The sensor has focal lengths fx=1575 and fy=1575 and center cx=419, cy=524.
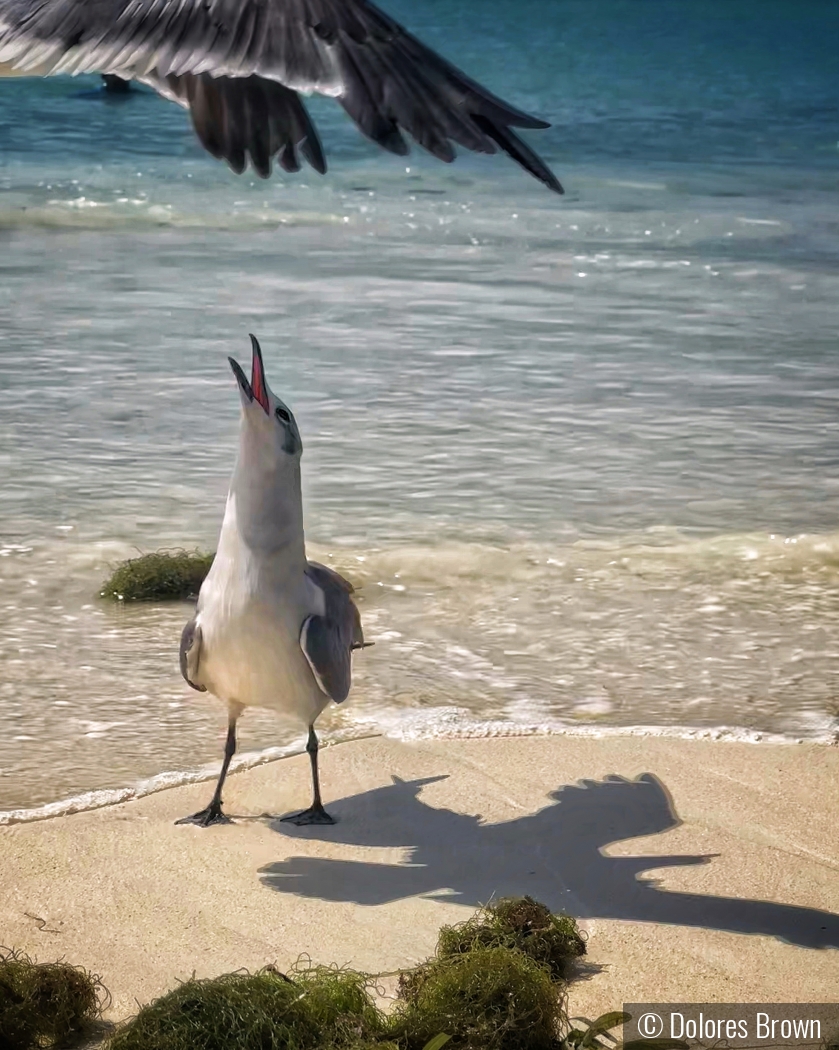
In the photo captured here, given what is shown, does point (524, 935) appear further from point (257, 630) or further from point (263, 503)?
point (263, 503)

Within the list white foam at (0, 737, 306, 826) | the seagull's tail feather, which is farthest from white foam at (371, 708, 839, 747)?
the seagull's tail feather

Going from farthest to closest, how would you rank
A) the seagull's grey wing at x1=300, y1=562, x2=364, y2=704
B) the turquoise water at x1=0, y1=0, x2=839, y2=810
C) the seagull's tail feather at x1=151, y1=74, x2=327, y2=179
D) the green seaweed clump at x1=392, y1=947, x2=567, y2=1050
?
the turquoise water at x1=0, y1=0, x2=839, y2=810
the seagull's grey wing at x1=300, y1=562, x2=364, y2=704
the green seaweed clump at x1=392, y1=947, x2=567, y2=1050
the seagull's tail feather at x1=151, y1=74, x2=327, y2=179

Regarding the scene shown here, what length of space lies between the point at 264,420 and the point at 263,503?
21cm

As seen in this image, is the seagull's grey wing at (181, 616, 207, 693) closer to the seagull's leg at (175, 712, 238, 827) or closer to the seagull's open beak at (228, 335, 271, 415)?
the seagull's leg at (175, 712, 238, 827)

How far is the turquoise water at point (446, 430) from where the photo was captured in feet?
17.7

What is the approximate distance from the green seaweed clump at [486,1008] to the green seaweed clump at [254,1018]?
9 centimetres

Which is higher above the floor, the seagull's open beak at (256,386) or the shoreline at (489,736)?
the seagull's open beak at (256,386)

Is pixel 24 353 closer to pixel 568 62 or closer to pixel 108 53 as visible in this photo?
pixel 108 53

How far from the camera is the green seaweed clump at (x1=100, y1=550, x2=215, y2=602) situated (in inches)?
239

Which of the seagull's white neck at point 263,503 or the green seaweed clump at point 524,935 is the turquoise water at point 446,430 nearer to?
the seagull's white neck at point 263,503

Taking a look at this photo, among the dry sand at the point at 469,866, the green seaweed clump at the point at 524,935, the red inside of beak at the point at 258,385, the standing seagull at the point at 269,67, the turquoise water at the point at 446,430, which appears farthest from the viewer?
the turquoise water at the point at 446,430

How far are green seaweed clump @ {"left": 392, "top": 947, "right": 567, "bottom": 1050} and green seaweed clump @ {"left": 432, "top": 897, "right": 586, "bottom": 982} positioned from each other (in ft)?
0.60

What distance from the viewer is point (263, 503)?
3.85 meters

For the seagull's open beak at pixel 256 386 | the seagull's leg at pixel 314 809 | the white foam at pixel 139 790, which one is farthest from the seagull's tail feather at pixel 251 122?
the white foam at pixel 139 790
